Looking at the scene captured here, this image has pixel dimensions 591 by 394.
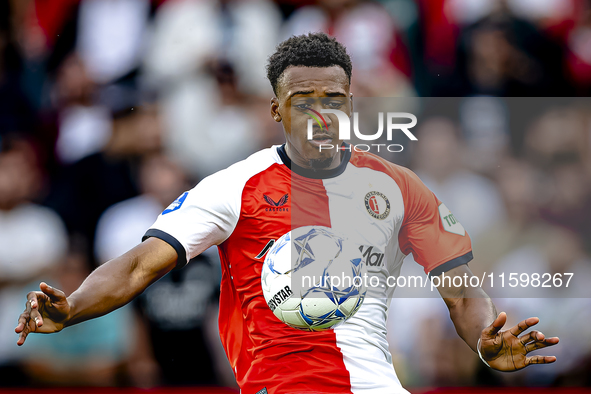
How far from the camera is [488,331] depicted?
101 inches

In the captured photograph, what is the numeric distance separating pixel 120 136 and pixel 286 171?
8.24 ft

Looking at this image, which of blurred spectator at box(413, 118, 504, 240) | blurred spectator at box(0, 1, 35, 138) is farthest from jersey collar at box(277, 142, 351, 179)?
blurred spectator at box(0, 1, 35, 138)

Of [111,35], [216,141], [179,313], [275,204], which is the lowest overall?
[179,313]

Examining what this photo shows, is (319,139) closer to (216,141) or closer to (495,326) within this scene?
(495,326)

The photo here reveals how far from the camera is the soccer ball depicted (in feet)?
9.05

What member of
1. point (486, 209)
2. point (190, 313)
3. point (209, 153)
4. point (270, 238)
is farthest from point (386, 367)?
point (209, 153)

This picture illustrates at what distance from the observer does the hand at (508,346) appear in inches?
94.9

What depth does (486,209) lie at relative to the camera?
13.1ft

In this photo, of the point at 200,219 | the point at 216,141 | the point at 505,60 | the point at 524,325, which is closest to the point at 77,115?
the point at 216,141

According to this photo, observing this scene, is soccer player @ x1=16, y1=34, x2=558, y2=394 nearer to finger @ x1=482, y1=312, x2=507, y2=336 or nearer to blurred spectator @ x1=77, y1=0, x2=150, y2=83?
finger @ x1=482, y1=312, x2=507, y2=336

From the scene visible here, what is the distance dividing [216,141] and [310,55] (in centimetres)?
208

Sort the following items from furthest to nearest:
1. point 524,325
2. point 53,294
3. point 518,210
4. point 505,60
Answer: point 505,60 → point 518,210 → point 524,325 → point 53,294

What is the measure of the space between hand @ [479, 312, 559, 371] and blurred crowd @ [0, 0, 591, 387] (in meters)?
1.05

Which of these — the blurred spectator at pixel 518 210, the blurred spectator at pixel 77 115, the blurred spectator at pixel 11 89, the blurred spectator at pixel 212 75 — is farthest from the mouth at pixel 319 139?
the blurred spectator at pixel 11 89
